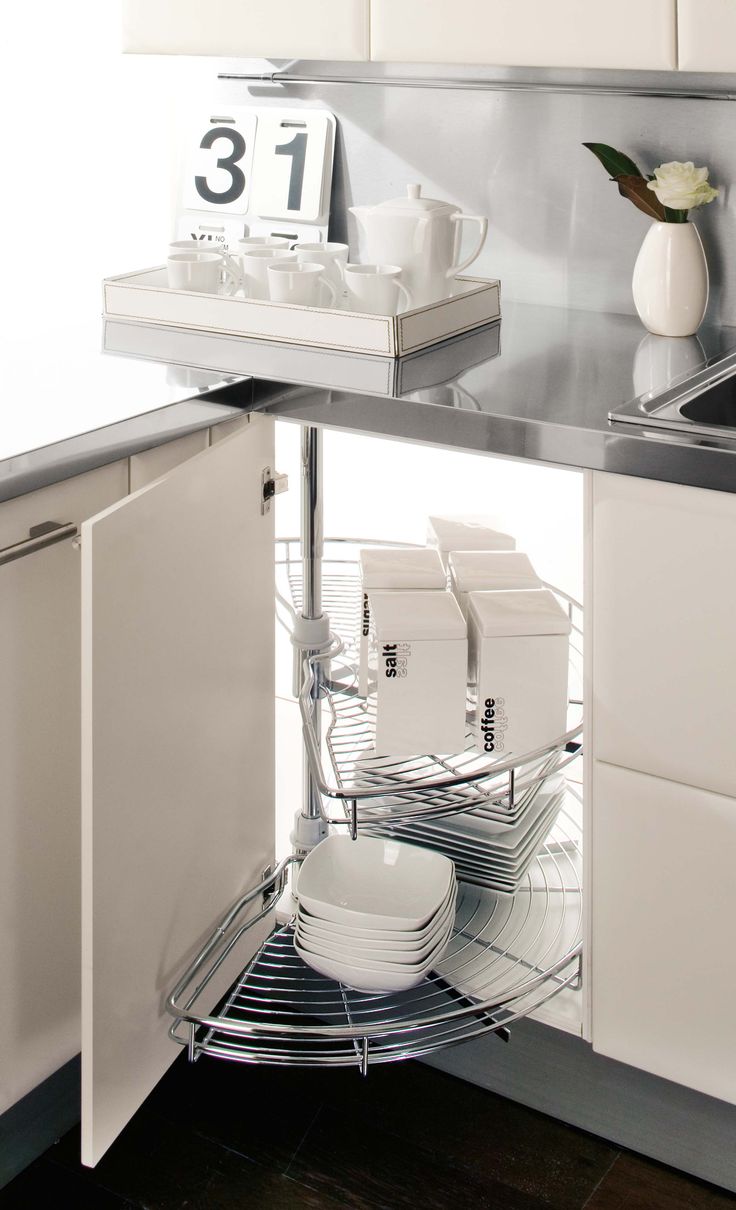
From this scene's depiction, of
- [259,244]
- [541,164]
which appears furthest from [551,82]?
[259,244]

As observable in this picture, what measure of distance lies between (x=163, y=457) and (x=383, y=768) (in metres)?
0.48

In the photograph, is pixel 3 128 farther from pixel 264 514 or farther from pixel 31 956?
pixel 31 956

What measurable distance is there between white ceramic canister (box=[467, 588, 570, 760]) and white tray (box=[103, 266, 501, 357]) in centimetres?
32

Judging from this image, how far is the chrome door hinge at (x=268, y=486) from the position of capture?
1.43 meters

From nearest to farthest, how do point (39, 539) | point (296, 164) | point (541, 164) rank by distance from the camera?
point (39, 539) < point (541, 164) < point (296, 164)

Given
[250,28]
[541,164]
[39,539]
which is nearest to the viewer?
[39,539]

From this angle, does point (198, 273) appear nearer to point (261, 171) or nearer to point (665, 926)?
point (261, 171)

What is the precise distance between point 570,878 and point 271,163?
117 centimetres

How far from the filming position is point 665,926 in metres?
1.31

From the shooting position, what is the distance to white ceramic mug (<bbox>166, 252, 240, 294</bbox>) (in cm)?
153

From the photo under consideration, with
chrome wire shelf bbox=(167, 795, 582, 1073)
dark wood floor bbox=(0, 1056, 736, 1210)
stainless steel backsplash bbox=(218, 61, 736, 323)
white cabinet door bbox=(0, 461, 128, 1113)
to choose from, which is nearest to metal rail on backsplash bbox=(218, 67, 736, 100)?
stainless steel backsplash bbox=(218, 61, 736, 323)

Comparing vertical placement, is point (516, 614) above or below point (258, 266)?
below

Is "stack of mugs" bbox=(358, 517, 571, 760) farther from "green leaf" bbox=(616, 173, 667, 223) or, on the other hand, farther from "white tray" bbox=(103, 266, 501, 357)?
"green leaf" bbox=(616, 173, 667, 223)

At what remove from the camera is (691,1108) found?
1.49 m
